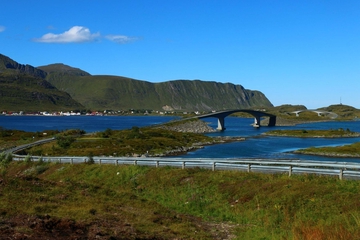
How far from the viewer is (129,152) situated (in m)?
74.1

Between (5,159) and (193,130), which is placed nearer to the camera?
(5,159)

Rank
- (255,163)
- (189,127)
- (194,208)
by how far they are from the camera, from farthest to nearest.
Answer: (189,127) < (255,163) < (194,208)

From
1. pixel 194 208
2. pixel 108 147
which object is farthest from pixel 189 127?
pixel 194 208

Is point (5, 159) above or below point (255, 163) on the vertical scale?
below

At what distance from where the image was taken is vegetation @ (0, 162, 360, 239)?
1336 cm

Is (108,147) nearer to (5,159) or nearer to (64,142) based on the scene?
(64,142)

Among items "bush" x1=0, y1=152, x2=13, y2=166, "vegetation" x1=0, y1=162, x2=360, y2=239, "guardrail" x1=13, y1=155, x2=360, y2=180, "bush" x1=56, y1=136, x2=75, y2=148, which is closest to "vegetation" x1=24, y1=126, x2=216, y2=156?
"bush" x1=56, y1=136, x2=75, y2=148

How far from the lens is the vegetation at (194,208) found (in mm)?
13359

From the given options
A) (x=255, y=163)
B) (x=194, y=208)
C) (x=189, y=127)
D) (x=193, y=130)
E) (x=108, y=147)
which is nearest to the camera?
(x=194, y=208)

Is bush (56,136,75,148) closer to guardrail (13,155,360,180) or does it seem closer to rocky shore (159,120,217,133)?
guardrail (13,155,360,180)

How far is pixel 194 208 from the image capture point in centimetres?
2020

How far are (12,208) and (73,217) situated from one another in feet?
8.47

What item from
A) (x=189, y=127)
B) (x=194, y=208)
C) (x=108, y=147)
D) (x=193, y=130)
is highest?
(x=194, y=208)

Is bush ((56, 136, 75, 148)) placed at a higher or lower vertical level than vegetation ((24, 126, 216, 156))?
higher
